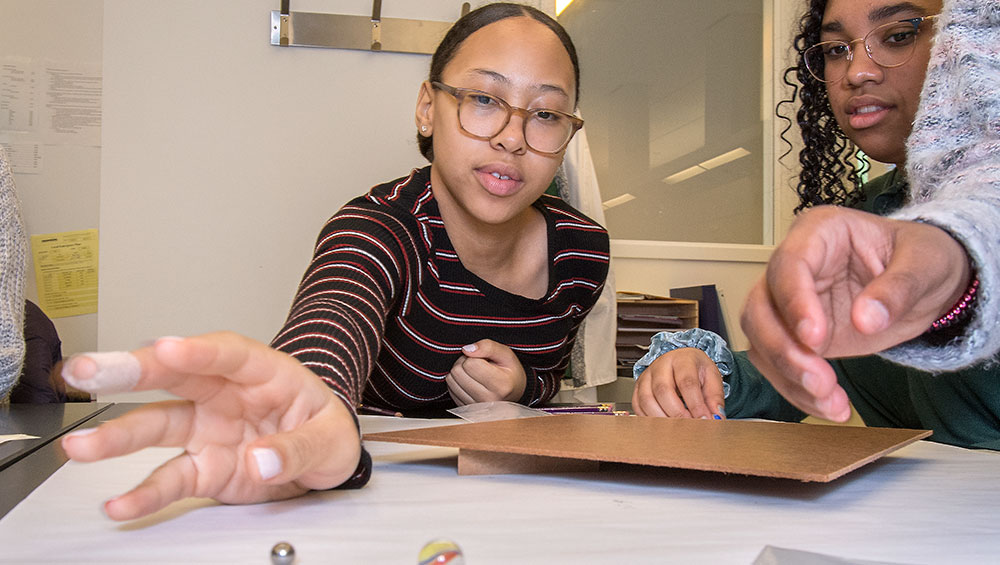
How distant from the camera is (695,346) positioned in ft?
3.66

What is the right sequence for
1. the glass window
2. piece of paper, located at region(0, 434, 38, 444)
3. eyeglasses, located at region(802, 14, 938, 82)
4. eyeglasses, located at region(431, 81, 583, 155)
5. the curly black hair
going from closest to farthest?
piece of paper, located at region(0, 434, 38, 444)
eyeglasses, located at region(802, 14, 938, 82)
eyeglasses, located at region(431, 81, 583, 155)
the curly black hair
the glass window

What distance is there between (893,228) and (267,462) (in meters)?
0.34

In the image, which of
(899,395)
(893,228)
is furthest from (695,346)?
(893,228)

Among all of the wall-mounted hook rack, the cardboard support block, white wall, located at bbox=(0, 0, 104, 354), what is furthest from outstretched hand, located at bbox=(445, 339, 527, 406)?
white wall, located at bbox=(0, 0, 104, 354)

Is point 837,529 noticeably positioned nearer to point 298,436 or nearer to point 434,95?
point 298,436

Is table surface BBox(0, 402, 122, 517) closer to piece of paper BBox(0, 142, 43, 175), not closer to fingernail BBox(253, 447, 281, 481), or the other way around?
fingernail BBox(253, 447, 281, 481)

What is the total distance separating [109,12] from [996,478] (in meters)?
2.40

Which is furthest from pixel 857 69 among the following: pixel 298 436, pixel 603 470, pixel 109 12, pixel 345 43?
pixel 109 12

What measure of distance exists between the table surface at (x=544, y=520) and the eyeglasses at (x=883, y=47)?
0.65m

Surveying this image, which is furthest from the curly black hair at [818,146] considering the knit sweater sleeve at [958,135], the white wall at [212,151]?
the white wall at [212,151]

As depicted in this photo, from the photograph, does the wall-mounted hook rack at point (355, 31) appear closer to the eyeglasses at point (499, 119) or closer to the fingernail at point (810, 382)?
the eyeglasses at point (499, 119)

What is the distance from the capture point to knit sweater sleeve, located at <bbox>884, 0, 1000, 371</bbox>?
0.45 meters

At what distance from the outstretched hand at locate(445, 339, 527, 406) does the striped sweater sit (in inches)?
1.4

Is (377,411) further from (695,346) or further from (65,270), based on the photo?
(65,270)
